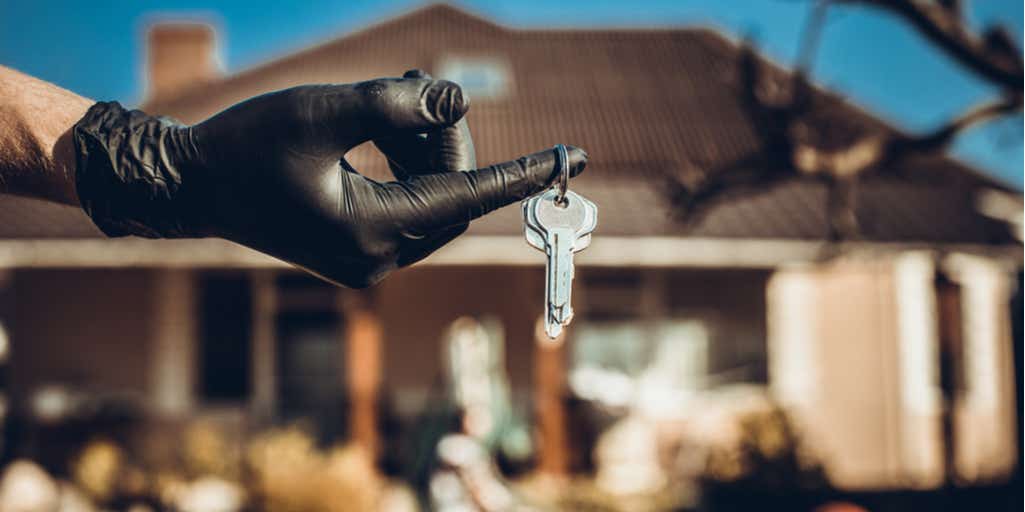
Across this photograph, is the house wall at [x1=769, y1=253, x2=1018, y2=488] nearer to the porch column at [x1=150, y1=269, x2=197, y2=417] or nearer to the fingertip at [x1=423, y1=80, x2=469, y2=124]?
the porch column at [x1=150, y1=269, x2=197, y2=417]

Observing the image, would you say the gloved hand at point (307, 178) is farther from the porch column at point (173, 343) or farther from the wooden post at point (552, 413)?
the porch column at point (173, 343)

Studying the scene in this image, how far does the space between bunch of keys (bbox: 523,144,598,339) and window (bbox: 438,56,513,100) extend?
1301cm

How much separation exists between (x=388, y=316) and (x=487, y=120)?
2.88 metres

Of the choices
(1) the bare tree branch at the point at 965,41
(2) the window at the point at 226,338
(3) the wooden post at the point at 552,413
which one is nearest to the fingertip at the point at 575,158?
(1) the bare tree branch at the point at 965,41

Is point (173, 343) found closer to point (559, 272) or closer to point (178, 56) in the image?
point (178, 56)

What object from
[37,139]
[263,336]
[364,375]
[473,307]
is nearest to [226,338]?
[263,336]

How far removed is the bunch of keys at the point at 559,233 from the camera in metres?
1.67

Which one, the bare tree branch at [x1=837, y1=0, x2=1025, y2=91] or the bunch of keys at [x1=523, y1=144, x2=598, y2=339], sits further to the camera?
the bare tree branch at [x1=837, y1=0, x2=1025, y2=91]

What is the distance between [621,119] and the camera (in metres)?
14.3

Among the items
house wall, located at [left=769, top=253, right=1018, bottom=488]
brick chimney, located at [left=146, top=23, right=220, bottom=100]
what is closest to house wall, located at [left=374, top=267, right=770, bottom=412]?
house wall, located at [left=769, top=253, right=1018, bottom=488]

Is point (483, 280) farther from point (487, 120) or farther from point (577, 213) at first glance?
point (577, 213)

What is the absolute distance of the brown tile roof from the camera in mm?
11289

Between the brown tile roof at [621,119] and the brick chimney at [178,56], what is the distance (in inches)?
53.6

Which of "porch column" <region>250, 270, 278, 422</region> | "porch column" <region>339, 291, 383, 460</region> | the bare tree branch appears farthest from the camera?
"porch column" <region>250, 270, 278, 422</region>
